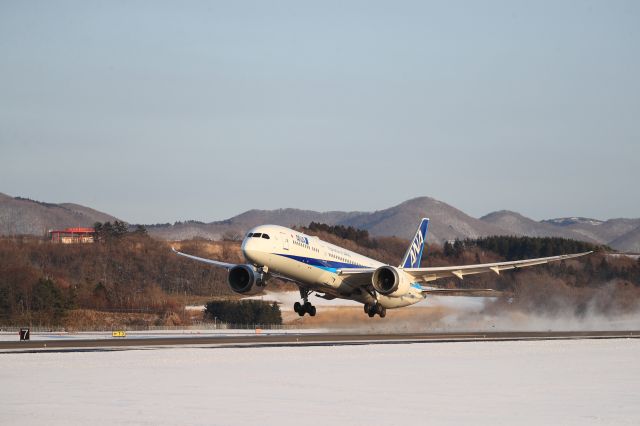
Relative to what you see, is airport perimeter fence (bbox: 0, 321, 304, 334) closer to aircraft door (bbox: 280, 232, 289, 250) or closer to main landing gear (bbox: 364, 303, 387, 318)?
main landing gear (bbox: 364, 303, 387, 318)

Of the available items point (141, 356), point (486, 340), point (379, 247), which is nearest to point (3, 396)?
point (141, 356)

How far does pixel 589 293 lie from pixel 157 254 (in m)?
84.2

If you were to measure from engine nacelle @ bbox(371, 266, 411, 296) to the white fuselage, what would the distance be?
1.28 metres

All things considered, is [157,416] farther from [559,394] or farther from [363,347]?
[363,347]

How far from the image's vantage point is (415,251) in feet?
273

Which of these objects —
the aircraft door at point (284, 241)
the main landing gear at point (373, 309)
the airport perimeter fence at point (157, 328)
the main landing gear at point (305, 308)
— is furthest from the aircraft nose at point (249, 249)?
the airport perimeter fence at point (157, 328)

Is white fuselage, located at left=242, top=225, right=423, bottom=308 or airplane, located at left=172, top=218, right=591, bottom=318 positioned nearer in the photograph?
white fuselage, located at left=242, top=225, right=423, bottom=308

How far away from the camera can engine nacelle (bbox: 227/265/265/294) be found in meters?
63.8

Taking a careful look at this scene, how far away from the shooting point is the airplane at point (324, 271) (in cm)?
5775

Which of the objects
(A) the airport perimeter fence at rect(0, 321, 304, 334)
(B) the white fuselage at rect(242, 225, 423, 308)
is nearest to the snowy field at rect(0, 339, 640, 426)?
(B) the white fuselage at rect(242, 225, 423, 308)

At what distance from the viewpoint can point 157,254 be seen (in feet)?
530

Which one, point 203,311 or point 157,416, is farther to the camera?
point 203,311

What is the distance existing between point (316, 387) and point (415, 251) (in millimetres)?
50440

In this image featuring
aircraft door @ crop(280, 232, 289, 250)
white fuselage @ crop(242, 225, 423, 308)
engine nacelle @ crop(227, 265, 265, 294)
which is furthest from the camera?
engine nacelle @ crop(227, 265, 265, 294)
